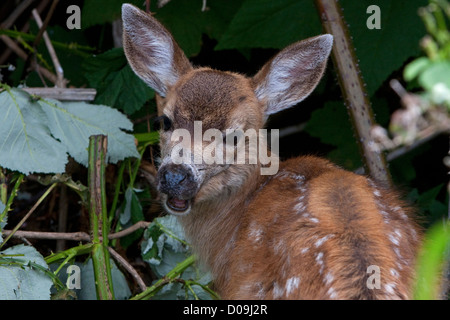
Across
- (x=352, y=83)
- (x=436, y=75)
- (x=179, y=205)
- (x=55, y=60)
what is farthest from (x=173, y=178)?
(x=436, y=75)

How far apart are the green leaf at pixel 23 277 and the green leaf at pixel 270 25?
6.03 feet

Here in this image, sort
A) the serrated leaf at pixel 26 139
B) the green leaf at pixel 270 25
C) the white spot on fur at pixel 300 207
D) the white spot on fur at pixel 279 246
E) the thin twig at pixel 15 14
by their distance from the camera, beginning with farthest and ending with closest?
the thin twig at pixel 15 14
the green leaf at pixel 270 25
the serrated leaf at pixel 26 139
the white spot on fur at pixel 300 207
the white spot on fur at pixel 279 246

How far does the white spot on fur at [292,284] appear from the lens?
103 inches

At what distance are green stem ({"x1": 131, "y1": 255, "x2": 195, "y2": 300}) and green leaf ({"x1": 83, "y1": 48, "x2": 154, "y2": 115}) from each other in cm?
113

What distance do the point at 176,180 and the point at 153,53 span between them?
1.18 metres

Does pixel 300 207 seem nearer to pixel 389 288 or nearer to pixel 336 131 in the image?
pixel 389 288

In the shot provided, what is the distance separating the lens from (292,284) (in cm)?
263

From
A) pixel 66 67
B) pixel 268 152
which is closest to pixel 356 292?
pixel 268 152

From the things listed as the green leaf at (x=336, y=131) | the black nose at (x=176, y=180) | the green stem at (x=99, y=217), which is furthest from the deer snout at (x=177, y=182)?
the green leaf at (x=336, y=131)

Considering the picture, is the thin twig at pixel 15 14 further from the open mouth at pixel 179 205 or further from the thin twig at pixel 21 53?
the open mouth at pixel 179 205

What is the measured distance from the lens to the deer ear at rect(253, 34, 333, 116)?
394 centimetres

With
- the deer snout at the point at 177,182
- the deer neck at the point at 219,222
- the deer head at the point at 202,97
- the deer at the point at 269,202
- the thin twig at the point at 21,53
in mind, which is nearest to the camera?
the deer at the point at 269,202

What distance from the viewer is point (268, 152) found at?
4.03 m

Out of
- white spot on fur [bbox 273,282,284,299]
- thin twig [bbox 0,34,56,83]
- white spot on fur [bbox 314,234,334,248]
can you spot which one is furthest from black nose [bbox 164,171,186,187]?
→ thin twig [bbox 0,34,56,83]
